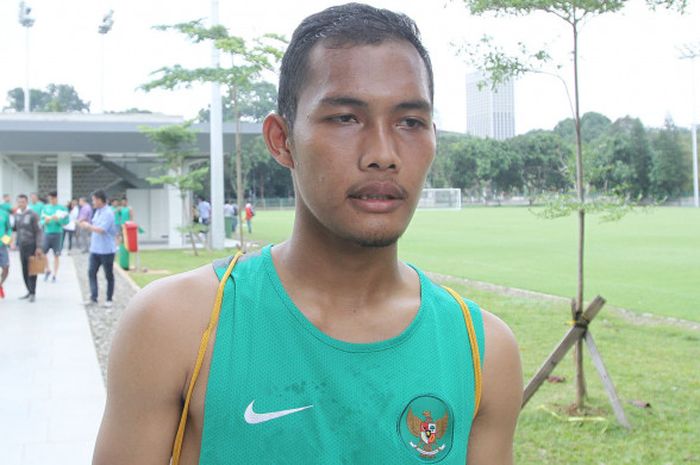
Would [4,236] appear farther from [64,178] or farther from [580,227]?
[64,178]

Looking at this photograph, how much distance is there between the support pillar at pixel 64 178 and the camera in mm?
26484

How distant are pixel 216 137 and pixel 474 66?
1807 cm

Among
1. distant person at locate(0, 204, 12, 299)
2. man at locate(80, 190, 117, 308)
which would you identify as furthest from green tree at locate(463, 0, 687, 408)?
distant person at locate(0, 204, 12, 299)

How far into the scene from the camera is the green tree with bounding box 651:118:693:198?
68812 millimetres

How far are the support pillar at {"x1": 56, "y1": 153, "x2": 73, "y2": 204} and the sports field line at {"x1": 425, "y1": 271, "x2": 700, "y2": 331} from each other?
14866 millimetres

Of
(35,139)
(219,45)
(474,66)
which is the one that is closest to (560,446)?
(474,66)

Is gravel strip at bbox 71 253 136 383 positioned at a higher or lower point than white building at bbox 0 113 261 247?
lower

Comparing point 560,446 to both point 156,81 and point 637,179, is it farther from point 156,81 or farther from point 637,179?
point 637,179

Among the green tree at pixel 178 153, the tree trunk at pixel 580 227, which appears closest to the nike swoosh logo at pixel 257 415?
the tree trunk at pixel 580 227

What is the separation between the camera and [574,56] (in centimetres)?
621

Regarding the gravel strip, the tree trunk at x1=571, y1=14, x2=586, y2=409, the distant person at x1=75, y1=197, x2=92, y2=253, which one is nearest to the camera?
the tree trunk at x1=571, y1=14, x2=586, y2=409

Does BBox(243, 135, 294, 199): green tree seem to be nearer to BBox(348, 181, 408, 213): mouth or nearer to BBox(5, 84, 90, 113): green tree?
Result: BBox(5, 84, 90, 113): green tree

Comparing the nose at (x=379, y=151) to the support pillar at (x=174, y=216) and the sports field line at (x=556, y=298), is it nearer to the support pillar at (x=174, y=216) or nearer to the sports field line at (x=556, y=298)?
the sports field line at (x=556, y=298)

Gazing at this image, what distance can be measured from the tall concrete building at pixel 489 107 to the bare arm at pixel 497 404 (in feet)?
16.6
